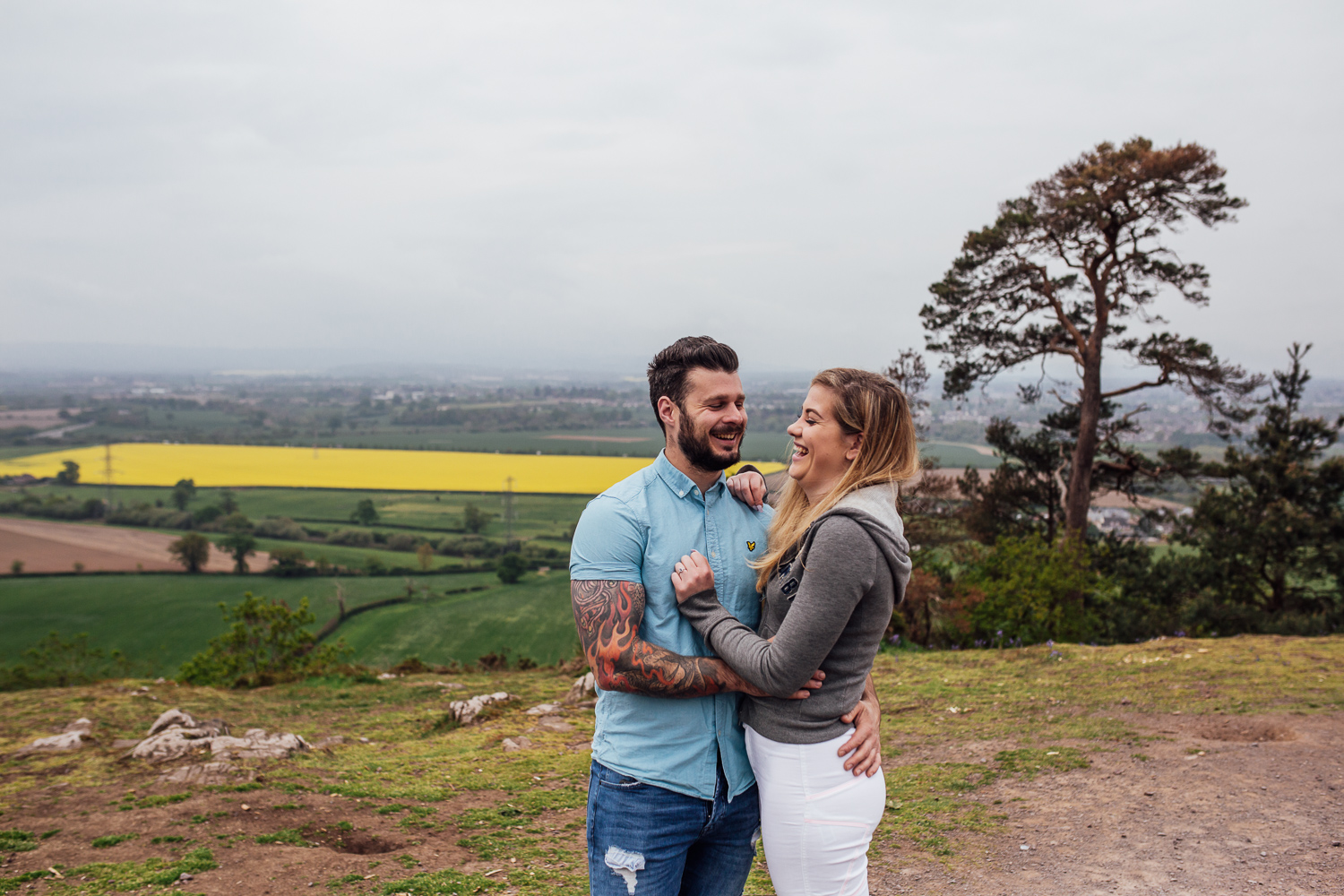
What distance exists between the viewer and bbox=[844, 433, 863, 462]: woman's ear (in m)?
2.41

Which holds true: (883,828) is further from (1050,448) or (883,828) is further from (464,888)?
(1050,448)

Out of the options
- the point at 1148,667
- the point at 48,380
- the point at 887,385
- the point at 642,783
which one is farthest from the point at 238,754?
the point at 48,380

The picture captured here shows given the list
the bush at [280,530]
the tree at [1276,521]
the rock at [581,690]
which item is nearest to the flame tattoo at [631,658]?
the rock at [581,690]

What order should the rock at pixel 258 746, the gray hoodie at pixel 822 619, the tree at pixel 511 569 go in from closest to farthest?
the gray hoodie at pixel 822 619 < the rock at pixel 258 746 < the tree at pixel 511 569

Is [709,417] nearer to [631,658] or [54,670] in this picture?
[631,658]

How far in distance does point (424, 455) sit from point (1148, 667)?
78.1m

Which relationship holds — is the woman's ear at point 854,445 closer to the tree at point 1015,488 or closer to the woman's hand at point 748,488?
the woman's hand at point 748,488

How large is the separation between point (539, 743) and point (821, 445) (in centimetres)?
690

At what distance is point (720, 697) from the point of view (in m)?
2.45

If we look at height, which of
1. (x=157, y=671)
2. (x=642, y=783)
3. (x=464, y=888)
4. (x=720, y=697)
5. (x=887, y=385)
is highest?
(x=887, y=385)

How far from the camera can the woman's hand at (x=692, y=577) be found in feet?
7.57

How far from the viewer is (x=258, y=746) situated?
23.6 ft

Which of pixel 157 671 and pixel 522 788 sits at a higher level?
pixel 522 788

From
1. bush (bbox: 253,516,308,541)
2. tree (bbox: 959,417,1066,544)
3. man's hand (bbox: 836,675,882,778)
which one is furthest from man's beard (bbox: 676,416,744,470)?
bush (bbox: 253,516,308,541)
